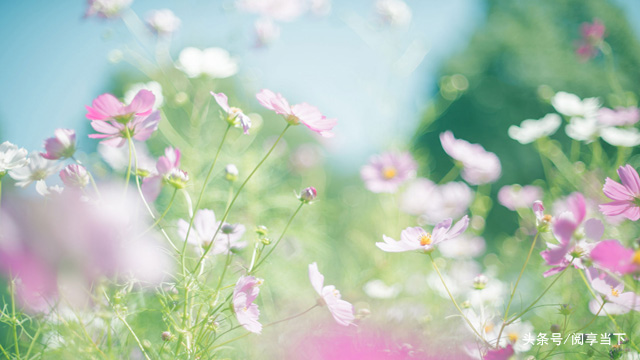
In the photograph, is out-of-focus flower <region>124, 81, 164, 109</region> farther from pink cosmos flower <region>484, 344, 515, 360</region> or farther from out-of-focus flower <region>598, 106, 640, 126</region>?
out-of-focus flower <region>598, 106, 640, 126</region>

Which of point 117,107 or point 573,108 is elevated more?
point 117,107

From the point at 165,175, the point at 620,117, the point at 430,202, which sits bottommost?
the point at 430,202

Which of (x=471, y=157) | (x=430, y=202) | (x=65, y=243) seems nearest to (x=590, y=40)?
(x=471, y=157)

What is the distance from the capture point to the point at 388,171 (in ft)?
3.52

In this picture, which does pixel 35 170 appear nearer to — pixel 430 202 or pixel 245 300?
pixel 245 300

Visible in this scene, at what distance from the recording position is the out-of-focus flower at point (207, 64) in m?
1.01

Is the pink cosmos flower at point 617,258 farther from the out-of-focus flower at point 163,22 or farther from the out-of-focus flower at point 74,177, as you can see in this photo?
the out-of-focus flower at point 163,22

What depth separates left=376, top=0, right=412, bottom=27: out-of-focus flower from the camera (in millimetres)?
1300

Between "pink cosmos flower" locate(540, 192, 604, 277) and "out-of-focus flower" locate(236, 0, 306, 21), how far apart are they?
930 mm

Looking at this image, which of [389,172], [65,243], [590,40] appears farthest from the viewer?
[590,40]

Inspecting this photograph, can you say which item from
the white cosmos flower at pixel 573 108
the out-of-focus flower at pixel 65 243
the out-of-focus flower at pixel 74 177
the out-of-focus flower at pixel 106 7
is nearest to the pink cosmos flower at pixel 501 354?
the out-of-focus flower at pixel 65 243

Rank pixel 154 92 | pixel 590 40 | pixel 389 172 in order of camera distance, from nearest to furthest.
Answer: pixel 154 92 < pixel 389 172 < pixel 590 40

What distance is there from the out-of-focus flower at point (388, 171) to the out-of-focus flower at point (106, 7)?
2.51ft

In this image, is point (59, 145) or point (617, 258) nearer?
point (617, 258)
